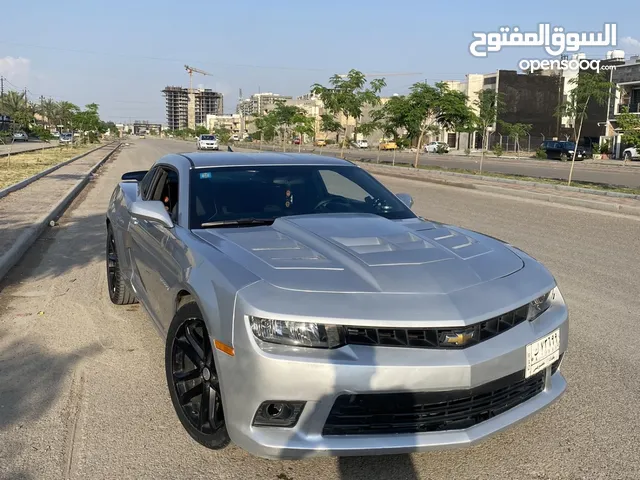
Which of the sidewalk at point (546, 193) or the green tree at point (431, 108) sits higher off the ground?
the green tree at point (431, 108)

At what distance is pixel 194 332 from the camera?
3.19 metres

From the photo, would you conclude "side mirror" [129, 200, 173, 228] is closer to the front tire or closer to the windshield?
the windshield

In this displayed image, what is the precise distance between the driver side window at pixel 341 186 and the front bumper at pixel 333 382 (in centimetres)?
209

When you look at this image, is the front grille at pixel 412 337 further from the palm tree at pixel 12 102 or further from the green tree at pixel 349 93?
the palm tree at pixel 12 102

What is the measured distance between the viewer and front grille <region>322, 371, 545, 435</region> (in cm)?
260

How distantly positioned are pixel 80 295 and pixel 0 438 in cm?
302

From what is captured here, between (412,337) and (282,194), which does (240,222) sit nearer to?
(282,194)

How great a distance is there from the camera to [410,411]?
2650 millimetres

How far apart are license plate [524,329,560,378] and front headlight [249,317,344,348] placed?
0.94m

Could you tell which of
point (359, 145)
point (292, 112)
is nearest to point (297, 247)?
point (292, 112)

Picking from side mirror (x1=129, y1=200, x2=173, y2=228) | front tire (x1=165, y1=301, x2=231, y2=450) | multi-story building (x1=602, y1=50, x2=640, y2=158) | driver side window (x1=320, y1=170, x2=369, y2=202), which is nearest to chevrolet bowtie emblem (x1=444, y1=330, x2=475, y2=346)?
front tire (x1=165, y1=301, x2=231, y2=450)

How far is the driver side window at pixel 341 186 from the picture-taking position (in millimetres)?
4621

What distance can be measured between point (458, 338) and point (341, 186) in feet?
7.54

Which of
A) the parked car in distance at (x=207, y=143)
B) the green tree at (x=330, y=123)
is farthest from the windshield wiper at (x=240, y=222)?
the parked car in distance at (x=207, y=143)
